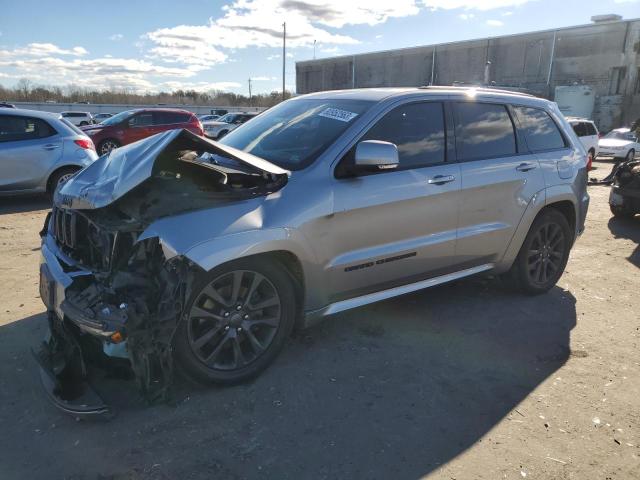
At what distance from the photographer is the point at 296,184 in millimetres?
3172

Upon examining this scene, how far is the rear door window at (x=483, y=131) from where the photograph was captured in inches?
159

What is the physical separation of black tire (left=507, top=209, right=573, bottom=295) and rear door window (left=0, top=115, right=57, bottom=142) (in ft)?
25.0

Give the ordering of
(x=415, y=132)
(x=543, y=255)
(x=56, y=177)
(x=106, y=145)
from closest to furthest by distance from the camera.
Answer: (x=415, y=132)
(x=543, y=255)
(x=56, y=177)
(x=106, y=145)

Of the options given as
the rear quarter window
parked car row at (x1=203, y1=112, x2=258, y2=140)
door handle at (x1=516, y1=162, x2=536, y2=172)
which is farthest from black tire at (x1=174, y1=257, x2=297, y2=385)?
parked car row at (x1=203, y1=112, x2=258, y2=140)

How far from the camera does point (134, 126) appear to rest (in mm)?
15320

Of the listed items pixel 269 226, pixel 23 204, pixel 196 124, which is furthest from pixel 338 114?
pixel 196 124

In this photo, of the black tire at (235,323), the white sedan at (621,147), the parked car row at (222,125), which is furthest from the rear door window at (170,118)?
the white sedan at (621,147)

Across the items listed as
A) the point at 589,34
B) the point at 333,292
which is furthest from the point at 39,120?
the point at 589,34

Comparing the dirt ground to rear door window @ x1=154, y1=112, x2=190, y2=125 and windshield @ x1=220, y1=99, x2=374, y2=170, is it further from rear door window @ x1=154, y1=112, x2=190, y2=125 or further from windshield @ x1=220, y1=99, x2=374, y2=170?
rear door window @ x1=154, y1=112, x2=190, y2=125

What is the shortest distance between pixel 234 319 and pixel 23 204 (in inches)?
294

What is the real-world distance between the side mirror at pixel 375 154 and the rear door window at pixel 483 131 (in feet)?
3.31

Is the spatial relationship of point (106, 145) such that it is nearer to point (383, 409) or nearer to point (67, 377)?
point (67, 377)

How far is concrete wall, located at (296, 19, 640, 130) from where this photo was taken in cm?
3997

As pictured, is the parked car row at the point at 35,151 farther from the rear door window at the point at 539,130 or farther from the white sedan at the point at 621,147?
the white sedan at the point at 621,147
